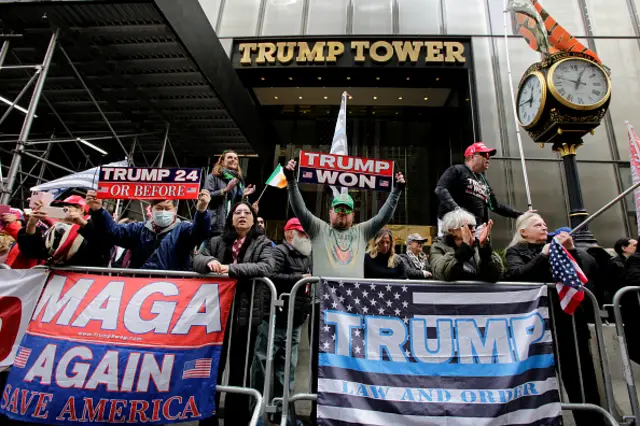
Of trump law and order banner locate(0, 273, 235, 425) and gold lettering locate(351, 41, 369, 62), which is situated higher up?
gold lettering locate(351, 41, 369, 62)

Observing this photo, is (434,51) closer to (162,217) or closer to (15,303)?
(162,217)

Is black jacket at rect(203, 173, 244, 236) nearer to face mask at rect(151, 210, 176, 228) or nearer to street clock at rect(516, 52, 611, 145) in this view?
face mask at rect(151, 210, 176, 228)

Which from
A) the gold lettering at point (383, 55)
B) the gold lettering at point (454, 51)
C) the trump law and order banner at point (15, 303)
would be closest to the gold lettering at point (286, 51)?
the gold lettering at point (383, 55)

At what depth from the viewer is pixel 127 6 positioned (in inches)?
243

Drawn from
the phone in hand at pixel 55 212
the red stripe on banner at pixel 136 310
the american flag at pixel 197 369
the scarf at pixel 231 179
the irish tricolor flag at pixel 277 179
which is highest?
the irish tricolor flag at pixel 277 179

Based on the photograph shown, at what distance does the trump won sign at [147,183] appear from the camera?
3.64 meters

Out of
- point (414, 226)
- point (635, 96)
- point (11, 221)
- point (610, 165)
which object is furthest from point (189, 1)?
point (635, 96)

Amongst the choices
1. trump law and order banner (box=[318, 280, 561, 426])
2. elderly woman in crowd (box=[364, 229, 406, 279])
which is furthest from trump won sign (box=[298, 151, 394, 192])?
trump law and order banner (box=[318, 280, 561, 426])

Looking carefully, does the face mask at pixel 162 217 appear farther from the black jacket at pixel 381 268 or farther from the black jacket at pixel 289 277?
the black jacket at pixel 381 268

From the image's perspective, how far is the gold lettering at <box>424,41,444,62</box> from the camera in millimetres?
11297

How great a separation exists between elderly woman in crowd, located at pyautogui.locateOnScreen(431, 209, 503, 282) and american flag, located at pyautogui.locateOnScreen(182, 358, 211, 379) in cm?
215

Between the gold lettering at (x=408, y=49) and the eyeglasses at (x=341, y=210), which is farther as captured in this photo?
the gold lettering at (x=408, y=49)

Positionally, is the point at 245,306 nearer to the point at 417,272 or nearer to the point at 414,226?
the point at 417,272

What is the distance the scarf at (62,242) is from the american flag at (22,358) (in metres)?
0.84
